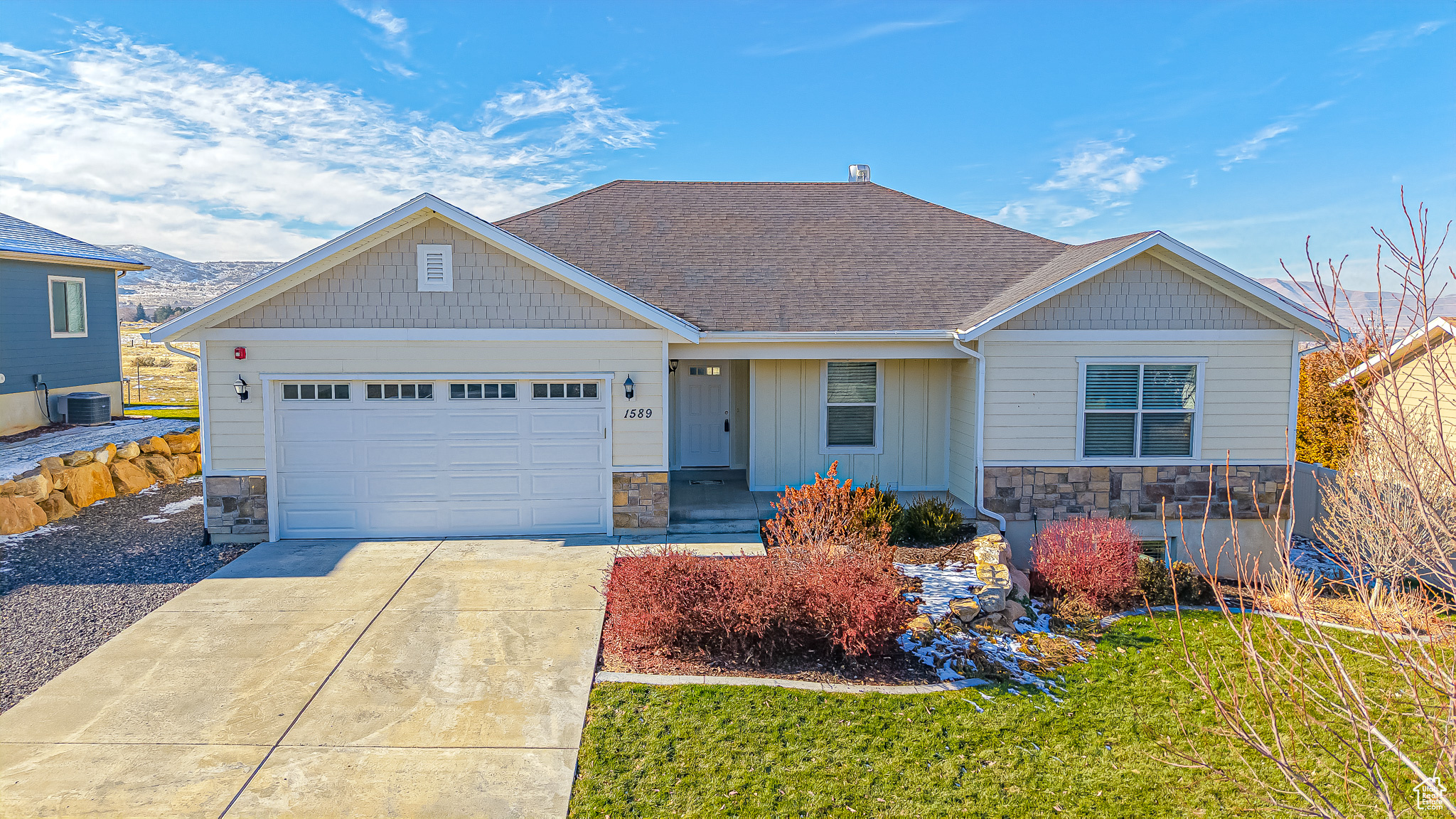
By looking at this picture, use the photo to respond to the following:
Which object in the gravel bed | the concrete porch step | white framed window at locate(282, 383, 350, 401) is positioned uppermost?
white framed window at locate(282, 383, 350, 401)

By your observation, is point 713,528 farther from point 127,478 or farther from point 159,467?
point 159,467

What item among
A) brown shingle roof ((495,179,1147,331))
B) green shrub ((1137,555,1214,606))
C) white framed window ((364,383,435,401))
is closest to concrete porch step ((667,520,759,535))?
brown shingle roof ((495,179,1147,331))

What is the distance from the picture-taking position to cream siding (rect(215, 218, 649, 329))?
10305 millimetres

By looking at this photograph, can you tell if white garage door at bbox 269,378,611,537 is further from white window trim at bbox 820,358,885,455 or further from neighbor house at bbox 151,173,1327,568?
white window trim at bbox 820,358,885,455

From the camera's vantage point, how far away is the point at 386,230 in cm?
1016

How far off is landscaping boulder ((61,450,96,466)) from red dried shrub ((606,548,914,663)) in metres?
10.6

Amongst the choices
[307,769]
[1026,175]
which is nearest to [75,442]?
[307,769]

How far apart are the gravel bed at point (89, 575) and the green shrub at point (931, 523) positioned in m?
8.88

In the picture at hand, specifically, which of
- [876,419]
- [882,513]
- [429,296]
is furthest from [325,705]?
[876,419]

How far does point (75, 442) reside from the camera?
577 inches

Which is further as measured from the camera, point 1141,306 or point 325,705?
point 1141,306

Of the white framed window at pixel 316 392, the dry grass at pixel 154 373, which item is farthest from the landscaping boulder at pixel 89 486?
the dry grass at pixel 154 373

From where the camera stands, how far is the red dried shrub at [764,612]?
6.85 metres

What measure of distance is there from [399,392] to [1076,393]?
944 cm
